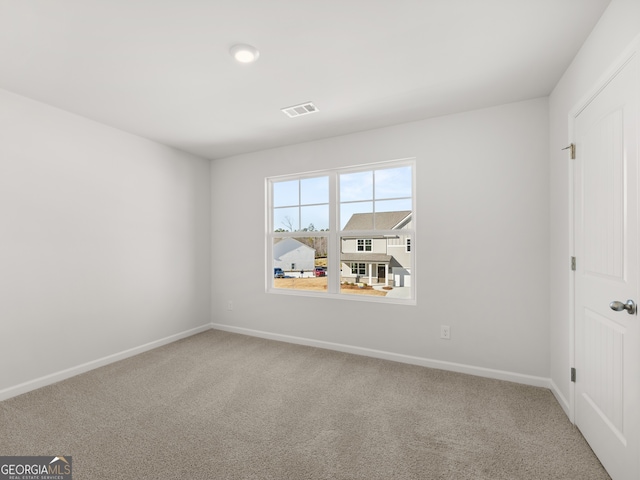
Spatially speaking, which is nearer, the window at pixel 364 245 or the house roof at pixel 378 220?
the house roof at pixel 378 220

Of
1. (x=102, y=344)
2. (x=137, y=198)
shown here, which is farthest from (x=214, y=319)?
(x=137, y=198)

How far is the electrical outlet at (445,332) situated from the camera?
2.97m

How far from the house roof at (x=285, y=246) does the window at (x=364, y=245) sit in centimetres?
76

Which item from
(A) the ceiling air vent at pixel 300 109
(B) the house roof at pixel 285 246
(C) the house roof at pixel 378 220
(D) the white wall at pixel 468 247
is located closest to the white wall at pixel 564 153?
(D) the white wall at pixel 468 247

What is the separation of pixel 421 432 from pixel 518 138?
2.55m

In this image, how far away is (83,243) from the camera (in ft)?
9.77

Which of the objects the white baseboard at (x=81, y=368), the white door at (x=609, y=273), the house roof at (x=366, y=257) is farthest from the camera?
the house roof at (x=366, y=257)

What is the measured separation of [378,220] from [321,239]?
78 cm

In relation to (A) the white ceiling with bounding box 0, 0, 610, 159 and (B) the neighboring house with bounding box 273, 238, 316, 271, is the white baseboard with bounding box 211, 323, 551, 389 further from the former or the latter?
(A) the white ceiling with bounding box 0, 0, 610, 159

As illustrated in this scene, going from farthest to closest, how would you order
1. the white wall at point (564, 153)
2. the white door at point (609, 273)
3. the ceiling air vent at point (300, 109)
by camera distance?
the ceiling air vent at point (300, 109) → the white wall at point (564, 153) → the white door at point (609, 273)

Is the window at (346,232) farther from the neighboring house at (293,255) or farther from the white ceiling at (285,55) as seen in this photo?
the white ceiling at (285,55)

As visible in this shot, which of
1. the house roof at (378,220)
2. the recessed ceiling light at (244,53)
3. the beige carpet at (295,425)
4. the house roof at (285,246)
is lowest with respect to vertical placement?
the beige carpet at (295,425)

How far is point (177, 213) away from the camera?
13.1 feet

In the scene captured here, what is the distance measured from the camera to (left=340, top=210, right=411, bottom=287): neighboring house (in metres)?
3.31
